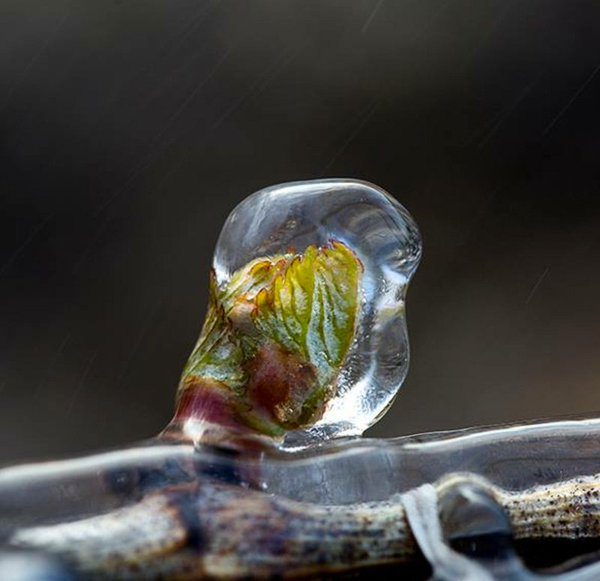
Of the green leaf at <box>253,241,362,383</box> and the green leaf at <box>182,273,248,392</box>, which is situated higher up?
the green leaf at <box>253,241,362,383</box>

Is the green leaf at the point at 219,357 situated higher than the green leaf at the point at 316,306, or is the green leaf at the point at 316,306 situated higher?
the green leaf at the point at 316,306

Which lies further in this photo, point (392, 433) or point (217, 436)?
point (392, 433)

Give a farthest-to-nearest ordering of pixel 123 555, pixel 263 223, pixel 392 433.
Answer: pixel 392 433 < pixel 263 223 < pixel 123 555

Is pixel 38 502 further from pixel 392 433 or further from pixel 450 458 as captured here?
pixel 392 433

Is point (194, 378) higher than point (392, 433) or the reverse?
higher

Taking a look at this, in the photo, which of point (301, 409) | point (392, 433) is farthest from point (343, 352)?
point (392, 433)
